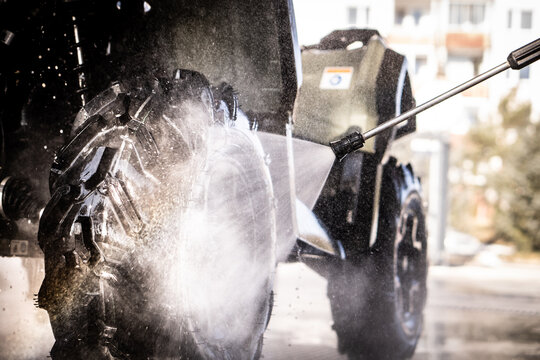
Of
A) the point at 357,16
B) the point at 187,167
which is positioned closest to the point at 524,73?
the point at 357,16

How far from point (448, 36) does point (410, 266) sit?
896mm

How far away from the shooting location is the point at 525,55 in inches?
64.9

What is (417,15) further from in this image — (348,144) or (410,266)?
(410,266)

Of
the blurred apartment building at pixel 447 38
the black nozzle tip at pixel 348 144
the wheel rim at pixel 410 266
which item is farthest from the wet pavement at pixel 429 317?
the blurred apartment building at pixel 447 38

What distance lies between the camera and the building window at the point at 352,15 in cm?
198

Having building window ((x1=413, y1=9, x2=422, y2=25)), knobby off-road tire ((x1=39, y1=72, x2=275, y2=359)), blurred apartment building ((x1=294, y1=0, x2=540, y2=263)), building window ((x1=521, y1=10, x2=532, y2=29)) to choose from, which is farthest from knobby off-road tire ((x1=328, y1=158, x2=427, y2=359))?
knobby off-road tire ((x1=39, y1=72, x2=275, y2=359))

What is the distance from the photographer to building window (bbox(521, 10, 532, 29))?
195 centimetres

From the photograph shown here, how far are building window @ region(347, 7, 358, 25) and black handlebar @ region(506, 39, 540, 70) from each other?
0.54m

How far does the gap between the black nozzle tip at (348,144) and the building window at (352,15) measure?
481 mm

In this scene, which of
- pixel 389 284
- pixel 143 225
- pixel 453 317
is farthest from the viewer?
pixel 453 317

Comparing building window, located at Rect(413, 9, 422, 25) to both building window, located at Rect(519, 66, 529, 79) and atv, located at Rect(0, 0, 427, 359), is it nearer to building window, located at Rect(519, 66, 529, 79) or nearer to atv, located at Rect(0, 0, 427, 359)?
atv, located at Rect(0, 0, 427, 359)

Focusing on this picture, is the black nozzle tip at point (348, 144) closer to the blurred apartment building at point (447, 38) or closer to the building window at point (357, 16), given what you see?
the blurred apartment building at point (447, 38)

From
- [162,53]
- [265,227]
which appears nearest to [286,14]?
[162,53]

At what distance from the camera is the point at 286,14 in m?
1.66
